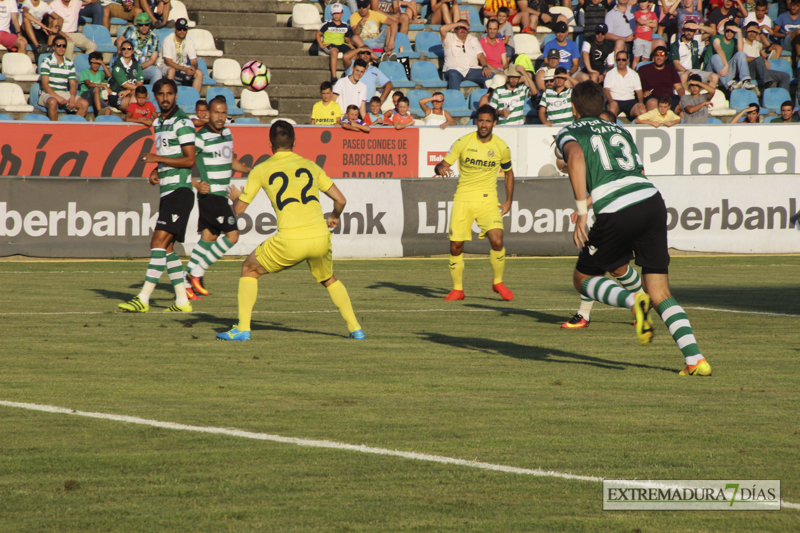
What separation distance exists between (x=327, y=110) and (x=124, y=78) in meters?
4.45

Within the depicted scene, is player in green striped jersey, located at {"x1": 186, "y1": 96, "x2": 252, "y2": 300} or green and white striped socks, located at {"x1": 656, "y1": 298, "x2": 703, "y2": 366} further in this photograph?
player in green striped jersey, located at {"x1": 186, "y1": 96, "x2": 252, "y2": 300}

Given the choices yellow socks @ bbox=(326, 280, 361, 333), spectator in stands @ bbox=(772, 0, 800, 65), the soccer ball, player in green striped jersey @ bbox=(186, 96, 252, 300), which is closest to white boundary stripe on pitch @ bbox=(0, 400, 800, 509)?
yellow socks @ bbox=(326, 280, 361, 333)

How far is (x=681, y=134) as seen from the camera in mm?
22125

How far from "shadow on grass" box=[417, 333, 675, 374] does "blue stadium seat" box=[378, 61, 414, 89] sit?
50.6 ft

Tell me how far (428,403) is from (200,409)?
143cm

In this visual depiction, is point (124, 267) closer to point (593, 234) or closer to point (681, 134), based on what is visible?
point (593, 234)

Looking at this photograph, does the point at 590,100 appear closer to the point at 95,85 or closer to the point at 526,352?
the point at 526,352

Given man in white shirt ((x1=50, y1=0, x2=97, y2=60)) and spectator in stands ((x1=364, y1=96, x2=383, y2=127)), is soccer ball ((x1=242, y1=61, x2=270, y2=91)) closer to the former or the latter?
spectator in stands ((x1=364, y1=96, x2=383, y2=127))

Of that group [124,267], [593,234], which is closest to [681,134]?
[124,267]

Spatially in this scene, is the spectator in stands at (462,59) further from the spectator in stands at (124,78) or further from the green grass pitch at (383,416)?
the green grass pitch at (383,416)

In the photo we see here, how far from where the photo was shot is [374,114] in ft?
72.2

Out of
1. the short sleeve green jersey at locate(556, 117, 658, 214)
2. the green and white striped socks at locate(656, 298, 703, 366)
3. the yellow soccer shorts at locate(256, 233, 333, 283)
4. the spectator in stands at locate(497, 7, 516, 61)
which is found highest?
the spectator in stands at locate(497, 7, 516, 61)

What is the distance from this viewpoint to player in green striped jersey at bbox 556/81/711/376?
7062mm

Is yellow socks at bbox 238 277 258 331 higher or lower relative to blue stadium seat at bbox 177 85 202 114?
lower
